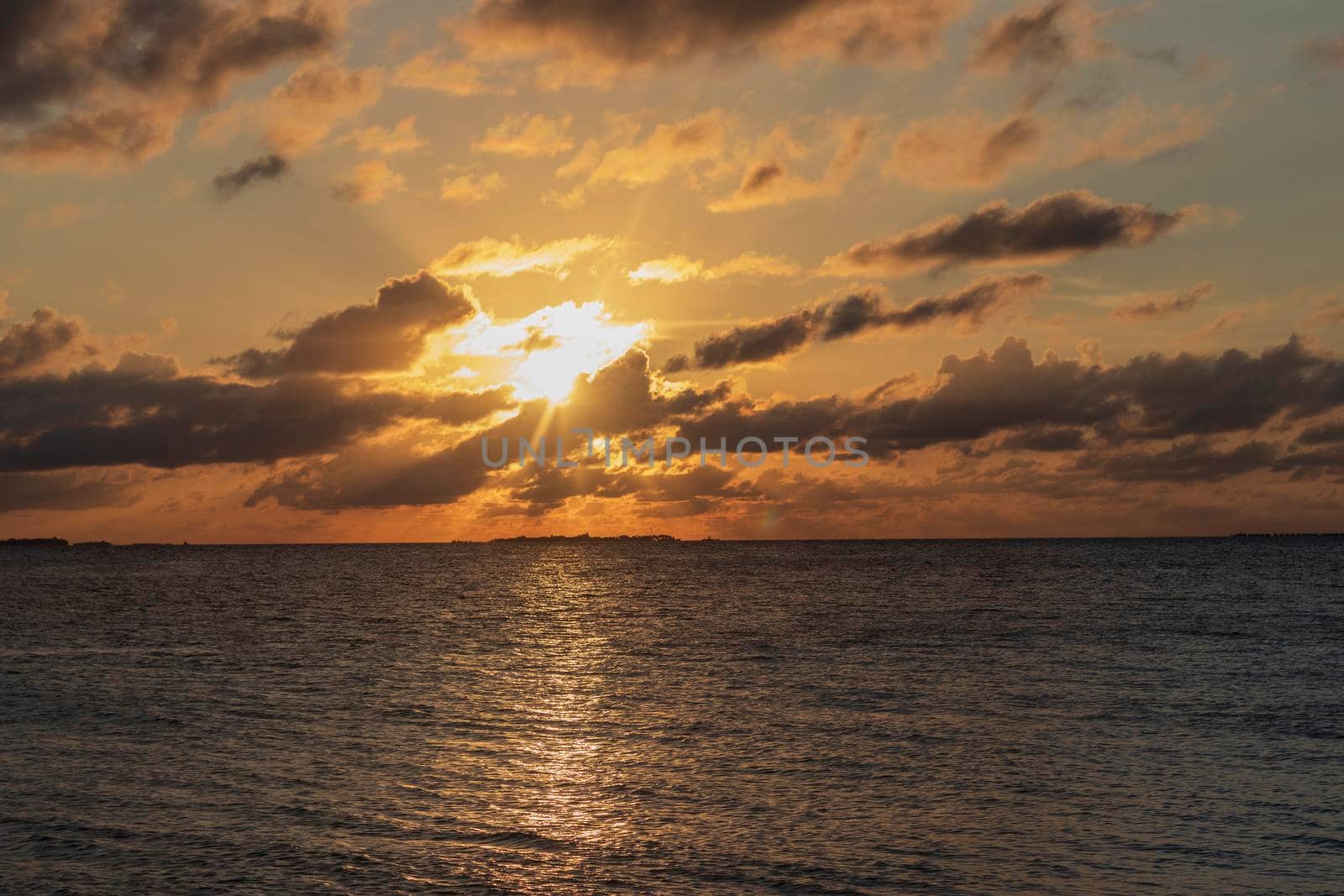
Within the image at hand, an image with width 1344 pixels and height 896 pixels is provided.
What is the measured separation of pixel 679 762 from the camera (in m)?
36.6

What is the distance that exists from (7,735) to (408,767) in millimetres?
17370

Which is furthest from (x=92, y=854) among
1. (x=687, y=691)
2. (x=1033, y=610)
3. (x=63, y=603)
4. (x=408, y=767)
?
(x=63, y=603)

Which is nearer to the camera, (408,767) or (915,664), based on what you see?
(408,767)

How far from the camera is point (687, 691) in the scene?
5291 cm

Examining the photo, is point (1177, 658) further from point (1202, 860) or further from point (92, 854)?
point (92, 854)

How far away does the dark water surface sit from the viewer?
25688 mm

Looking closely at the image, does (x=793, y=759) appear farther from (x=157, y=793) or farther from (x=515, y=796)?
(x=157, y=793)

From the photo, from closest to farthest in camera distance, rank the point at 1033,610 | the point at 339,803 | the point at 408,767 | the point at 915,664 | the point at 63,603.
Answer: the point at 339,803, the point at 408,767, the point at 915,664, the point at 1033,610, the point at 63,603

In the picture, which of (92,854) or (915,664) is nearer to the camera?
(92,854)

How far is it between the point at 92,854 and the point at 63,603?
11139 centimetres

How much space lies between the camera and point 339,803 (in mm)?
30922

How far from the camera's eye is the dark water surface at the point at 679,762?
1011 inches

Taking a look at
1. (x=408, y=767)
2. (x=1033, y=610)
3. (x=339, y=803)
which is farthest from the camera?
(x=1033, y=610)

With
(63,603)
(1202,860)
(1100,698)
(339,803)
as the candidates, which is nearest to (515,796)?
(339,803)
